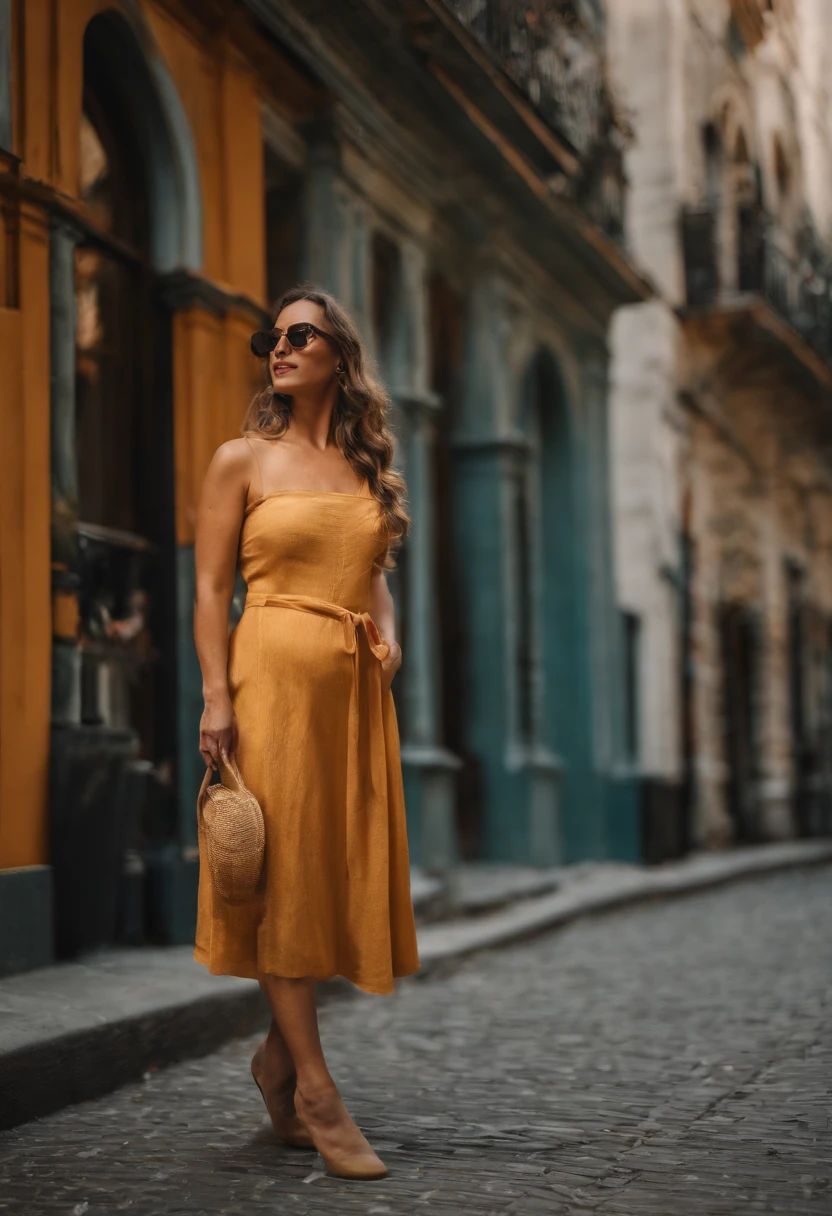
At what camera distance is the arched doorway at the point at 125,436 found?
6605 millimetres

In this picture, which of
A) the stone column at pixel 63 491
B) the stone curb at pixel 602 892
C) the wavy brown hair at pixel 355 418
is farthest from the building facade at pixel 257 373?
the wavy brown hair at pixel 355 418

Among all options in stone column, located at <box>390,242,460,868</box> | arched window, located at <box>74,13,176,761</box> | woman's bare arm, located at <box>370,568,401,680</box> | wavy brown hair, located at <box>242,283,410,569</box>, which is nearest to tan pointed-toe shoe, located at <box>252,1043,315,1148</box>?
woman's bare arm, located at <box>370,568,401,680</box>

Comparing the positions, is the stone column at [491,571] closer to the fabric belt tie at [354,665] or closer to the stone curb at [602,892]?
the stone curb at [602,892]

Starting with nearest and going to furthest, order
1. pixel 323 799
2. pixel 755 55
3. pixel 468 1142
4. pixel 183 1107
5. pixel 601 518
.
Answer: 1. pixel 323 799
2. pixel 468 1142
3. pixel 183 1107
4. pixel 601 518
5. pixel 755 55

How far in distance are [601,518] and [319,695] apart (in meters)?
10.6

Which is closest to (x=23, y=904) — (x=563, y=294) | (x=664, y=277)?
(x=563, y=294)

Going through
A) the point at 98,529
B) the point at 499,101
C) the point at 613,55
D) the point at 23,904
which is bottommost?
the point at 23,904

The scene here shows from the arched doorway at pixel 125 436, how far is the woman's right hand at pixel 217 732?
2.74m

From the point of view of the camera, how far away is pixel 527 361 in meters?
13.0

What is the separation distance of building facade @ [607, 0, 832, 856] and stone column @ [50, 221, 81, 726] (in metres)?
8.52

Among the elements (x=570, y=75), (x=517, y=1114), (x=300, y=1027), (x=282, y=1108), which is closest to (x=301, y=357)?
(x=300, y=1027)

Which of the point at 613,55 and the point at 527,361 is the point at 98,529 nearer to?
the point at 527,361

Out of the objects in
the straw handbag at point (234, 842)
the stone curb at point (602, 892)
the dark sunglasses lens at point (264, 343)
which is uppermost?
the dark sunglasses lens at point (264, 343)

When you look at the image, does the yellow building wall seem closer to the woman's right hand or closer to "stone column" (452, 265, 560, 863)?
the woman's right hand
